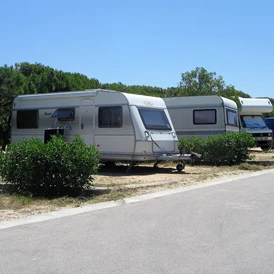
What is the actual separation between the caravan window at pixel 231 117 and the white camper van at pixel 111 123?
5.17 m

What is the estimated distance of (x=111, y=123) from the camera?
552 inches

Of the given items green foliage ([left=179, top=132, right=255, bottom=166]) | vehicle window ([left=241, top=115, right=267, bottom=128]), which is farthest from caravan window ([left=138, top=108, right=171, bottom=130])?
vehicle window ([left=241, top=115, right=267, bottom=128])

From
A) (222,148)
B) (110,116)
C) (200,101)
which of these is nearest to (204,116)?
(200,101)

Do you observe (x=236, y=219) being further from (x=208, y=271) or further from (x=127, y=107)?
(x=127, y=107)

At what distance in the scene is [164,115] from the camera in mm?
14844

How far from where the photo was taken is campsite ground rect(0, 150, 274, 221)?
8148mm

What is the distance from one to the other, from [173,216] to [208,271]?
2817 millimetres

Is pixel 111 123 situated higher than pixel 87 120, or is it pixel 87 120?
pixel 87 120

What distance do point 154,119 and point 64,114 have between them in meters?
3.36

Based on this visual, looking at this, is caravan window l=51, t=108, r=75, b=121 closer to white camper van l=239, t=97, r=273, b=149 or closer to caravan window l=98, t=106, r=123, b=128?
caravan window l=98, t=106, r=123, b=128

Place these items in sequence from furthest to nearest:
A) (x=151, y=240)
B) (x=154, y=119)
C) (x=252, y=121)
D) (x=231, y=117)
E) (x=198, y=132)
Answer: (x=252, y=121) < (x=231, y=117) < (x=198, y=132) < (x=154, y=119) < (x=151, y=240)

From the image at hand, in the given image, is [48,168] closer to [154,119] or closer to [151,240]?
[151,240]

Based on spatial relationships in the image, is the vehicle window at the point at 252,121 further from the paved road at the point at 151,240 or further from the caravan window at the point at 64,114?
the paved road at the point at 151,240

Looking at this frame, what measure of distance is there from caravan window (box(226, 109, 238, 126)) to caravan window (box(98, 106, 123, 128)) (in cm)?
699
